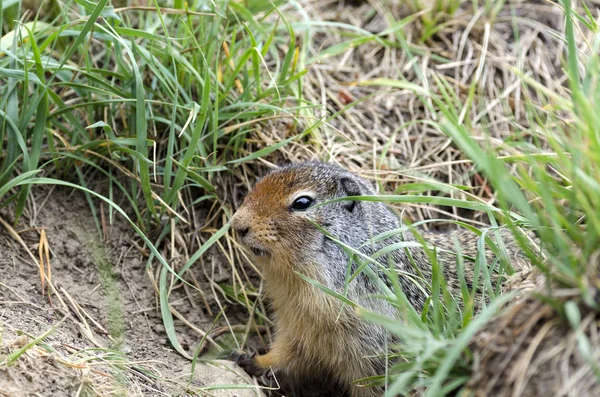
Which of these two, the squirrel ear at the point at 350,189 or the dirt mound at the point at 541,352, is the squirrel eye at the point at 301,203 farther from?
the dirt mound at the point at 541,352

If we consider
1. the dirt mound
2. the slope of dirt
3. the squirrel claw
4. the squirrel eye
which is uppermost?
the dirt mound

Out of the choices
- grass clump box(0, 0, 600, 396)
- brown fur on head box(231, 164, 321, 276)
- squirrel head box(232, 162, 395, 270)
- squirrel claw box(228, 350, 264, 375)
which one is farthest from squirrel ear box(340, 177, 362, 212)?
squirrel claw box(228, 350, 264, 375)

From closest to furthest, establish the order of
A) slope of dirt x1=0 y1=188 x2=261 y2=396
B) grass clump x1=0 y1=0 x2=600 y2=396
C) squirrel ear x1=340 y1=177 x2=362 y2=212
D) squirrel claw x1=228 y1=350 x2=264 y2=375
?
1. grass clump x1=0 y1=0 x2=600 y2=396
2. slope of dirt x1=0 y1=188 x2=261 y2=396
3. squirrel ear x1=340 y1=177 x2=362 y2=212
4. squirrel claw x1=228 y1=350 x2=264 y2=375

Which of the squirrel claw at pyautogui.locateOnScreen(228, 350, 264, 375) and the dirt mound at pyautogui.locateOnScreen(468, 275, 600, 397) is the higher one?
the dirt mound at pyautogui.locateOnScreen(468, 275, 600, 397)

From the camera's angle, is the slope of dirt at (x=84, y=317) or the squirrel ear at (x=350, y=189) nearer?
the slope of dirt at (x=84, y=317)

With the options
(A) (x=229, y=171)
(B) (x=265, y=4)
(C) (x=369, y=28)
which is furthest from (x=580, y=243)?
(C) (x=369, y=28)

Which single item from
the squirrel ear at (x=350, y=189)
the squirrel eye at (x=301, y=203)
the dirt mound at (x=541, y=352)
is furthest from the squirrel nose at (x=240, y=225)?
the dirt mound at (x=541, y=352)

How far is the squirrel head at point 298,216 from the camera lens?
3.97 m

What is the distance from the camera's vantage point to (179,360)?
428 centimetres

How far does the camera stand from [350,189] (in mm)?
4238

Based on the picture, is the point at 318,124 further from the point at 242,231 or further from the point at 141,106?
the point at 141,106

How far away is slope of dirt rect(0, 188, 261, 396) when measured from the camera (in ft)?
10.8

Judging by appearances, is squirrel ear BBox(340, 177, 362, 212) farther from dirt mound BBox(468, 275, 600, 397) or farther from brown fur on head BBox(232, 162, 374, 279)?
dirt mound BBox(468, 275, 600, 397)

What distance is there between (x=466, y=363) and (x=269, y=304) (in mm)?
2336
